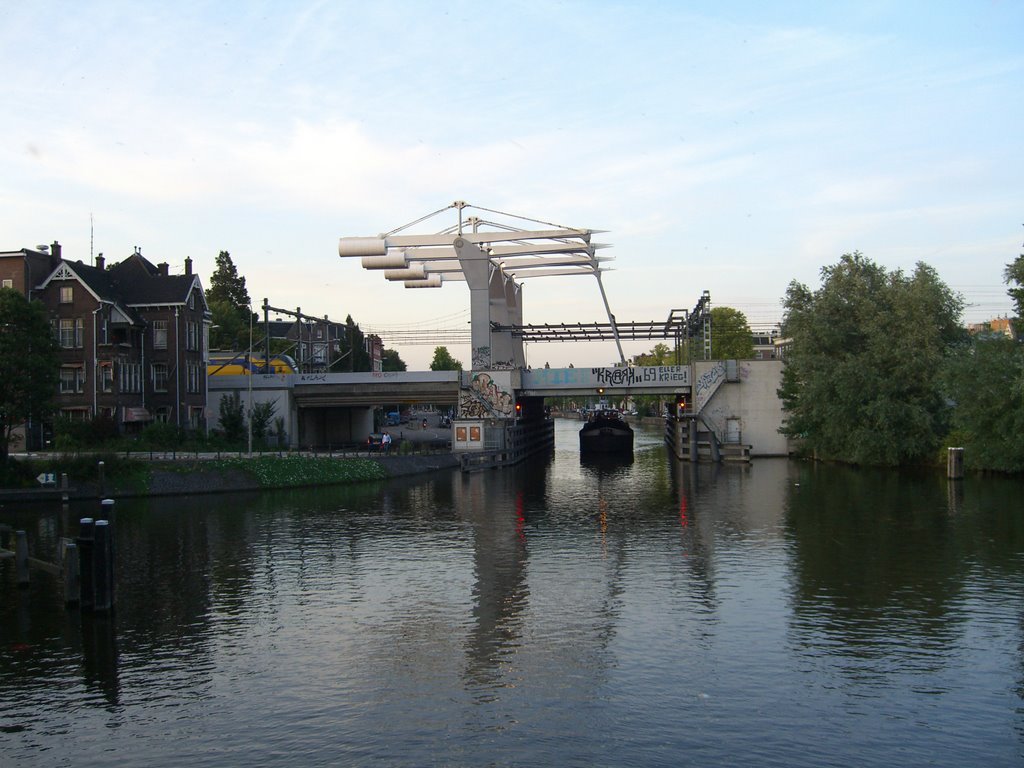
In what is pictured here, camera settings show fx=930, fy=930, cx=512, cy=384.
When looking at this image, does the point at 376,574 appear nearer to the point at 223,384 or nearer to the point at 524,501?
the point at 524,501

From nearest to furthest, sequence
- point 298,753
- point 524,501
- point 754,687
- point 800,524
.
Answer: point 298,753, point 754,687, point 800,524, point 524,501

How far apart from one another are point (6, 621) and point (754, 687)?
16200 millimetres

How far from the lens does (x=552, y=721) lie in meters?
14.3

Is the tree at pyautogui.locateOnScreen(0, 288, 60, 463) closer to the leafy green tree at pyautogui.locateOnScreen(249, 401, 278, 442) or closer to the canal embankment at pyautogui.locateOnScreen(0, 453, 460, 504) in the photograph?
the canal embankment at pyautogui.locateOnScreen(0, 453, 460, 504)

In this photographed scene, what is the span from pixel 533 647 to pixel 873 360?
1785 inches

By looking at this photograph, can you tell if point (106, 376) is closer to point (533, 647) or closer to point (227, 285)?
point (533, 647)

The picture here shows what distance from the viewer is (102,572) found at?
69.7 feet

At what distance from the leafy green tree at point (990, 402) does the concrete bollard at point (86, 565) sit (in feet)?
132

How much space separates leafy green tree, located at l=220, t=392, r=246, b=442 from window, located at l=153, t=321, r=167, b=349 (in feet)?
19.3

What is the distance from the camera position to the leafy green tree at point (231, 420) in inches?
2549

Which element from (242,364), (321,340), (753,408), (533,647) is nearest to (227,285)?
(321,340)

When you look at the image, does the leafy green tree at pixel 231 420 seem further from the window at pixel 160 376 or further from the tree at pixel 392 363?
the tree at pixel 392 363

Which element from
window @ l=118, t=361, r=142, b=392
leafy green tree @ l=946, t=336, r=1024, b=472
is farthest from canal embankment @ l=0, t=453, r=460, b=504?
leafy green tree @ l=946, t=336, r=1024, b=472

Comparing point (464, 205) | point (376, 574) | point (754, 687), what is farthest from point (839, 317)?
point (754, 687)
